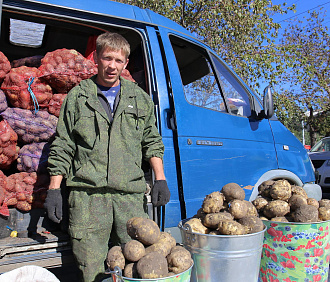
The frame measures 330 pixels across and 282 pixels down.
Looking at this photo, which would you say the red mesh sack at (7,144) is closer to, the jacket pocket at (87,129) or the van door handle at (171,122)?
the jacket pocket at (87,129)

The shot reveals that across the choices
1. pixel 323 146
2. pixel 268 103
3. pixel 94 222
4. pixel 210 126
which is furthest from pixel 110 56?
pixel 323 146

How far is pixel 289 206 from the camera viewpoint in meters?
2.63

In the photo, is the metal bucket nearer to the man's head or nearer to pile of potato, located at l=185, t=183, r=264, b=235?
pile of potato, located at l=185, t=183, r=264, b=235

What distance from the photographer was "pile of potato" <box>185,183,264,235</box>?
2.12m

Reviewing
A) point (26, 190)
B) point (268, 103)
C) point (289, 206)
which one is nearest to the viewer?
point (289, 206)

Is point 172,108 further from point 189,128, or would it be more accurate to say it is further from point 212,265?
point 212,265

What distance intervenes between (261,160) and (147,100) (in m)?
1.71

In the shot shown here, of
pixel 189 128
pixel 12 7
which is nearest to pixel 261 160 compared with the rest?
pixel 189 128

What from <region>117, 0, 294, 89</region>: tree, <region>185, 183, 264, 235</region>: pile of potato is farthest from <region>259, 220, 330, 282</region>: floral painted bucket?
<region>117, 0, 294, 89</region>: tree

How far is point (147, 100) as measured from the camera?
2.68m

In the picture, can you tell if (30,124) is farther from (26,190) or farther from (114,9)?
(114,9)

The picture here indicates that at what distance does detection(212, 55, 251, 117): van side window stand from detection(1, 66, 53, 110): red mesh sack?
6.44ft

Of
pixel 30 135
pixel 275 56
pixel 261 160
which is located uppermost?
pixel 275 56

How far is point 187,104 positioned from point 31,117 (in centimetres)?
159
